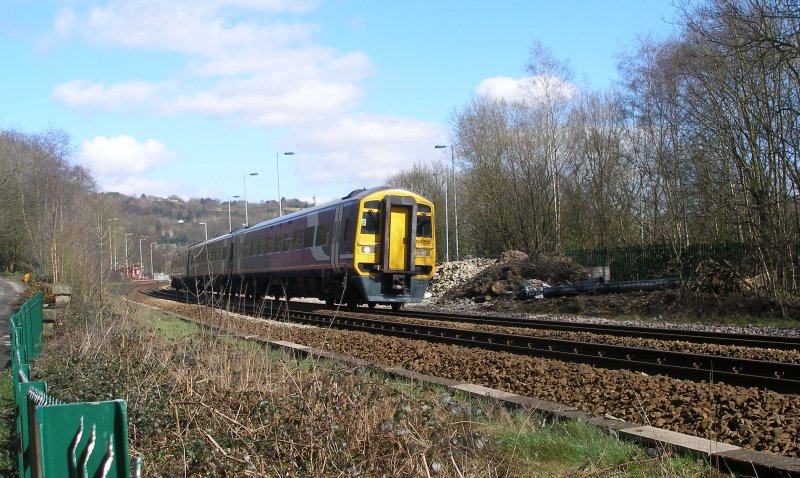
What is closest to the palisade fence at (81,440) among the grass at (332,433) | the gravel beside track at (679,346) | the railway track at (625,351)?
the grass at (332,433)

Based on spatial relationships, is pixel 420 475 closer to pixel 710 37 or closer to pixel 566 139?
pixel 710 37

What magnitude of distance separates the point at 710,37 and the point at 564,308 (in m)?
8.59

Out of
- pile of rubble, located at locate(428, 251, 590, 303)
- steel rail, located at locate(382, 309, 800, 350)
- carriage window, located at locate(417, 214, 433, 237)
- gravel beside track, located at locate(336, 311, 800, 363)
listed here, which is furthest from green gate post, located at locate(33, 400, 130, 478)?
pile of rubble, located at locate(428, 251, 590, 303)

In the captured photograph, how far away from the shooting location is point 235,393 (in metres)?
5.85

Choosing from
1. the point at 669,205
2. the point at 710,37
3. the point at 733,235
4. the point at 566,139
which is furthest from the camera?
the point at 566,139

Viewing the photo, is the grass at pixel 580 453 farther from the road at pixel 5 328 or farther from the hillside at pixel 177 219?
the hillside at pixel 177 219

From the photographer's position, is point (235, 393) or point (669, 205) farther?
point (669, 205)

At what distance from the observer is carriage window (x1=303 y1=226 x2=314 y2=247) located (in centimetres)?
2339

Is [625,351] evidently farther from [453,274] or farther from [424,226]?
[453,274]

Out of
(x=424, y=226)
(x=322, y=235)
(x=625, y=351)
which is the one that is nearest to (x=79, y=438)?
(x=625, y=351)

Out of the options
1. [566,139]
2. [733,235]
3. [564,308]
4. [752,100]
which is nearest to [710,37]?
[752,100]

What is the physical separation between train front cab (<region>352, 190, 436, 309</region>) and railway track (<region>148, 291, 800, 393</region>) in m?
2.08

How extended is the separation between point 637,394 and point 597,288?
668 inches

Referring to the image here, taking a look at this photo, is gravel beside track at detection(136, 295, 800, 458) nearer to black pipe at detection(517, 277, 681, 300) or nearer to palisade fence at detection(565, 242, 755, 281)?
black pipe at detection(517, 277, 681, 300)
